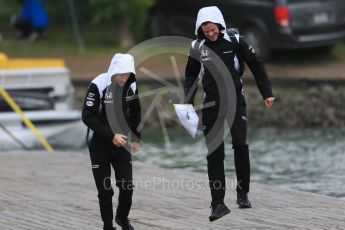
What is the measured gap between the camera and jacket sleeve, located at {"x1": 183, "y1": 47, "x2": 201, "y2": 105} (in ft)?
33.3

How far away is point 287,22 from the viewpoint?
23.4 m

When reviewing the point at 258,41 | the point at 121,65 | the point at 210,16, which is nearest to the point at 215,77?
the point at 210,16

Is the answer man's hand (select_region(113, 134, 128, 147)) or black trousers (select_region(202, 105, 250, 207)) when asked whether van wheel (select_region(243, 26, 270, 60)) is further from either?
man's hand (select_region(113, 134, 128, 147))

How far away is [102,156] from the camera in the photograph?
30.1ft

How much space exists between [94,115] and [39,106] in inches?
394

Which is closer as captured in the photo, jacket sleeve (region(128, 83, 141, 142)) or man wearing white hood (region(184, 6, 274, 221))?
jacket sleeve (region(128, 83, 141, 142))

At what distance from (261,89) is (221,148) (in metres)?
0.69

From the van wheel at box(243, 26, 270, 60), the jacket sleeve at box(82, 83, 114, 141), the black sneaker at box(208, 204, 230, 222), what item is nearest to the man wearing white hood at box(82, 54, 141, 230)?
the jacket sleeve at box(82, 83, 114, 141)

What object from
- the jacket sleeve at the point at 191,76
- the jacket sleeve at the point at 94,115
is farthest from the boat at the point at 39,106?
the jacket sleeve at the point at 94,115

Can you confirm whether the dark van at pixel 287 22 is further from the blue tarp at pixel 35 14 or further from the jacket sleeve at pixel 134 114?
the jacket sleeve at pixel 134 114

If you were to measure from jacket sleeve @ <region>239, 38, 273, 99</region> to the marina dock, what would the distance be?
1.18 m

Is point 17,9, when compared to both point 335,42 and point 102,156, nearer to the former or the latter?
point 335,42

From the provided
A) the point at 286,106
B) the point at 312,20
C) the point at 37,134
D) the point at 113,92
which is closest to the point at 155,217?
the point at 113,92

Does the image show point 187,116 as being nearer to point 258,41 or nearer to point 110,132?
point 110,132
